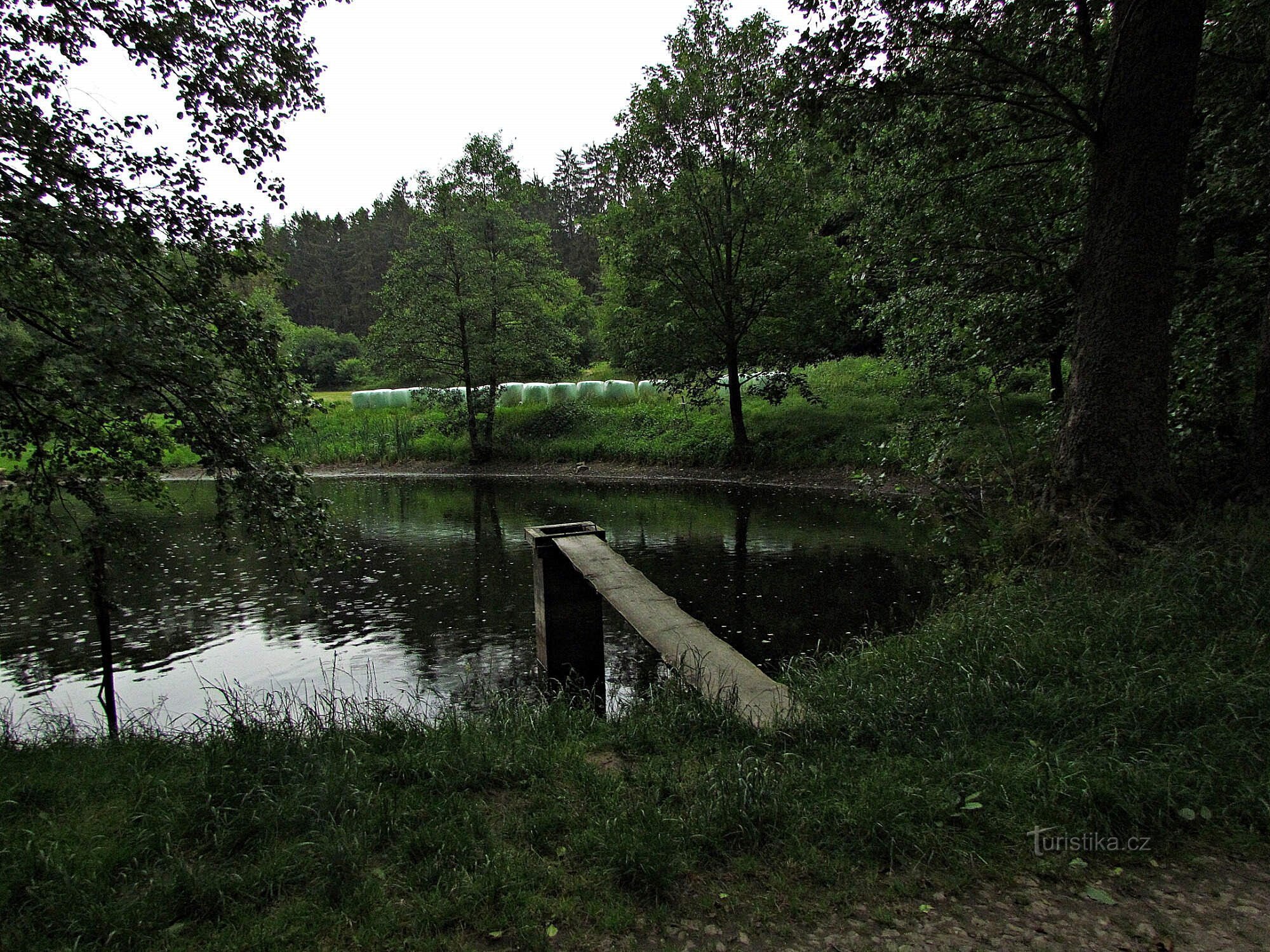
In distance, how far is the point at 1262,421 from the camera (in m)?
6.38

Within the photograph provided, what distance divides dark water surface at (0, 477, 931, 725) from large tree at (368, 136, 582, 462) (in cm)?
1205

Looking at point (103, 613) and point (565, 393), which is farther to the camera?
point (565, 393)

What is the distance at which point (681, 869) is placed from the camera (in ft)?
9.84

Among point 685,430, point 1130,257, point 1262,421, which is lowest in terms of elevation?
point 685,430

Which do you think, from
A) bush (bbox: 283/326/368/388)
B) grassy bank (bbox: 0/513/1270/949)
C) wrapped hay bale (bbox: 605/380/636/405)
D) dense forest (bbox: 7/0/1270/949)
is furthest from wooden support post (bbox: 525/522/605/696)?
bush (bbox: 283/326/368/388)

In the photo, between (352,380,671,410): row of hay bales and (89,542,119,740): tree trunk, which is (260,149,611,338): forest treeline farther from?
(89,542,119,740): tree trunk

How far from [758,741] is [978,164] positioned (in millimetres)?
9431

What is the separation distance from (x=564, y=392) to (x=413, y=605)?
22.3m

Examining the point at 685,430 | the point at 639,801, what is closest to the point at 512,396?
the point at 685,430

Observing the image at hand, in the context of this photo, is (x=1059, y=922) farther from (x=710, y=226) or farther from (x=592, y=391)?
(x=592, y=391)

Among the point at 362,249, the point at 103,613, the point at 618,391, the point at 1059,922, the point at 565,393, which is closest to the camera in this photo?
the point at 1059,922

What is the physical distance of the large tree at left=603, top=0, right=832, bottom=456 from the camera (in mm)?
19500

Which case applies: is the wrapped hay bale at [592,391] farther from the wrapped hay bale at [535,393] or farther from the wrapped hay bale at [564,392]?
the wrapped hay bale at [535,393]

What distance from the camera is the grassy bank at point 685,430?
2075cm
